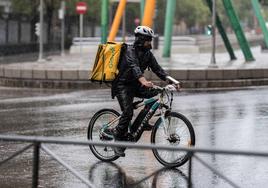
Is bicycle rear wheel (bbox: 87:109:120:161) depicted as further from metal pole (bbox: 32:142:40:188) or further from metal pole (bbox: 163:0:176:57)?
metal pole (bbox: 163:0:176:57)

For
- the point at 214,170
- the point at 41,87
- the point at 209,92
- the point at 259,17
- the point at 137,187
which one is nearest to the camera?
the point at 214,170

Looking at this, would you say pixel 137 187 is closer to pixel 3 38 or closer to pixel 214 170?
pixel 214 170

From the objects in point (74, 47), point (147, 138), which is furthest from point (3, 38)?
point (147, 138)

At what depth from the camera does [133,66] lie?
28.4 feet

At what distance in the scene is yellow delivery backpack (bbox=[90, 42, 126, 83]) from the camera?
8.81 metres

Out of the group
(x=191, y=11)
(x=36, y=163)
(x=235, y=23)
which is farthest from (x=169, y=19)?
(x=191, y=11)

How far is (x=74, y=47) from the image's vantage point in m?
48.8

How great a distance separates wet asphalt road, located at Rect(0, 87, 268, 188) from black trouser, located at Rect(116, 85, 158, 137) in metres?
0.43

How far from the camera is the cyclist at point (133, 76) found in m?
8.70

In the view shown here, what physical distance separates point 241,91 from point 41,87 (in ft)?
21.9

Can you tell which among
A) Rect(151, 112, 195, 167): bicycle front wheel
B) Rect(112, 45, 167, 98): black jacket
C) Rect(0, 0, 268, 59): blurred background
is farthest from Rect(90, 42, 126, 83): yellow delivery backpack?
Rect(0, 0, 268, 59): blurred background

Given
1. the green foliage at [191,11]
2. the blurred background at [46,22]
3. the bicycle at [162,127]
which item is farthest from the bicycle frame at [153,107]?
the green foliage at [191,11]

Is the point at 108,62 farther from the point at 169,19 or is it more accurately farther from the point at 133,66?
the point at 169,19

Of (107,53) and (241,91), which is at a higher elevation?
(107,53)
